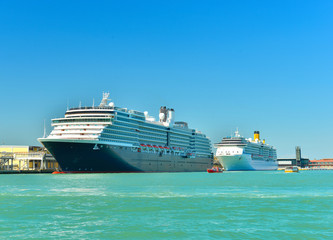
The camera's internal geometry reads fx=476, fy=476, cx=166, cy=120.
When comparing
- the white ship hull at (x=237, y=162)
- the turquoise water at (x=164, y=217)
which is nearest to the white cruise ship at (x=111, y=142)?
the white ship hull at (x=237, y=162)

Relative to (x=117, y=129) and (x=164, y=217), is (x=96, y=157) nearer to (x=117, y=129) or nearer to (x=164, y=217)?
(x=117, y=129)

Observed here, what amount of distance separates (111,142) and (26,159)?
162 feet

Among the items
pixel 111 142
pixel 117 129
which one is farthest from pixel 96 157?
pixel 117 129

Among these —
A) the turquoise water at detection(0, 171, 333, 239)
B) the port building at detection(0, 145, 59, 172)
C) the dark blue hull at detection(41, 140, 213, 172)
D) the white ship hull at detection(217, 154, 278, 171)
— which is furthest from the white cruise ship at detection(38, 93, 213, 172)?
the turquoise water at detection(0, 171, 333, 239)

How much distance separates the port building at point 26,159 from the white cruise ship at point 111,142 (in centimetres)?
3299

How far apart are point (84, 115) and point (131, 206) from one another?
7247cm

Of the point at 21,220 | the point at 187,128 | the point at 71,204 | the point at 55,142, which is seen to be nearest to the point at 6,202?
the point at 71,204

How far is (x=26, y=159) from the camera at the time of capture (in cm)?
14238

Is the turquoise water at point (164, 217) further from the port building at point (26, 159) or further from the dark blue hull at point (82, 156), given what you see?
the port building at point (26, 159)

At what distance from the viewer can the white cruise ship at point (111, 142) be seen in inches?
3912

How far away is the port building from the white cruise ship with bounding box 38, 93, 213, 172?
108ft

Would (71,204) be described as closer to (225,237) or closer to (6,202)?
(6,202)

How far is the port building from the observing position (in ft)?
459

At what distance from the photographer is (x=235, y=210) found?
3381 centimetres
